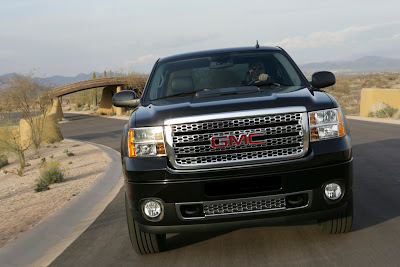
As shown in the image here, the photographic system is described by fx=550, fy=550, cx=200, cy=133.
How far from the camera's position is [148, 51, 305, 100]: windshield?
607 cm

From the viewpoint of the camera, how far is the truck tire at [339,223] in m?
5.02

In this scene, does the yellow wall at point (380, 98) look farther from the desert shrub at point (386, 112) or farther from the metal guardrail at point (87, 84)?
the metal guardrail at point (87, 84)

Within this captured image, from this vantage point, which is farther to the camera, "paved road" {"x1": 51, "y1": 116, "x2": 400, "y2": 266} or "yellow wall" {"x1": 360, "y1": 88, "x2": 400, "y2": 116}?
"yellow wall" {"x1": 360, "y1": 88, "x2": 400, "y2": 116}

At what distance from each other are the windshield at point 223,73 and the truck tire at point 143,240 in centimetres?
159

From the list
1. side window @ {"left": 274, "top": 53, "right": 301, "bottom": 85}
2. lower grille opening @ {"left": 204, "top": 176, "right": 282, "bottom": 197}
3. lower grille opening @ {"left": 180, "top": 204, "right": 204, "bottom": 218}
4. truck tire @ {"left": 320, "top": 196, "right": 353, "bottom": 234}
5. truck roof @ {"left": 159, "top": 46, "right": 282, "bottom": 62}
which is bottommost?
truck tire @ {"left": 320, "top": 196, "right": 353, "bottom": 234}

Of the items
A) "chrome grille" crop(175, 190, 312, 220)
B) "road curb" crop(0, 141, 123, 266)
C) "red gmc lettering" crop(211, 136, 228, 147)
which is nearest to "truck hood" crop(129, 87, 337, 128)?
"red gmc lettering" crop(211, 136, 228, 147)

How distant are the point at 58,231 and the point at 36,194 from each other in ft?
13.6

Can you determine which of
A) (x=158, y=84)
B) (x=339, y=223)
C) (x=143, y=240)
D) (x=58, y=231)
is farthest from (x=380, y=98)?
(x=143, y=240)

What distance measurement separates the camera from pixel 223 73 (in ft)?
20.7

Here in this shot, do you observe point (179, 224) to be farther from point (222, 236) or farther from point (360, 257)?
point (360, 257)

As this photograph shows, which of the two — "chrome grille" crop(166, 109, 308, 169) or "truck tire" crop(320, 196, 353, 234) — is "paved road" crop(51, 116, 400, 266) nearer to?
"truck tire" crop(320, 196, 353, 234)

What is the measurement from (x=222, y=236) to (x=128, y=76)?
52632mm

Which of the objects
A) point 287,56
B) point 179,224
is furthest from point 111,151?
point 179,224

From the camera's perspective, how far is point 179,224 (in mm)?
4598
